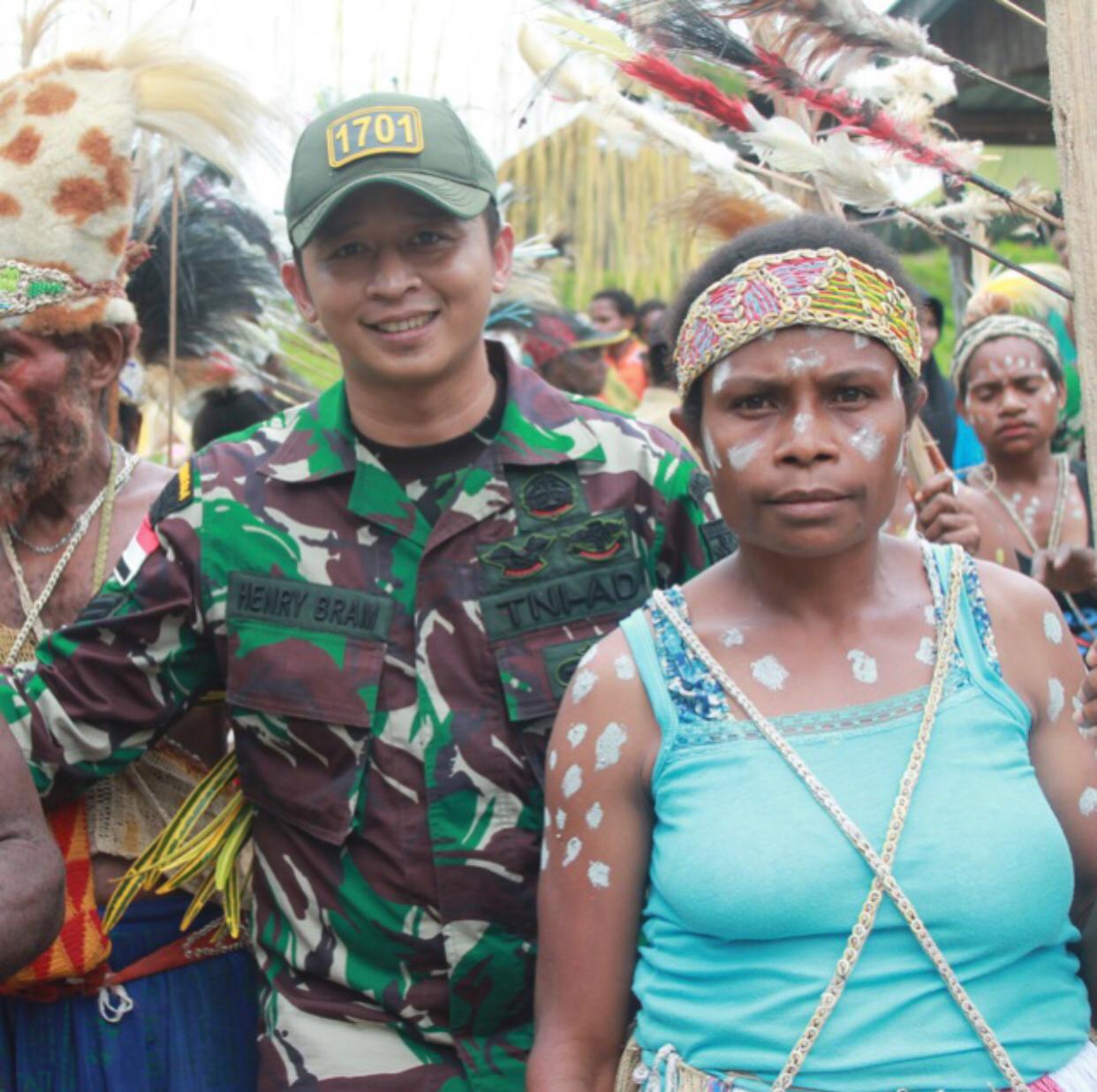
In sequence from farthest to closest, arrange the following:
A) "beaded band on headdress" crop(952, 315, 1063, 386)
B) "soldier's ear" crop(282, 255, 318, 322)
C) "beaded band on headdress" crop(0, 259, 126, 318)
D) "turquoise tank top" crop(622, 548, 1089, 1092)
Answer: "beaded band on headdress" crop(952, 315, 1063, 386)
"beaded band on headdress" crop(0, 259, 126, 318)
"soldier's ear" crop(282, 255, 318, 322)
"turquoise tank top" crop(622, 548, 1089, 1092)

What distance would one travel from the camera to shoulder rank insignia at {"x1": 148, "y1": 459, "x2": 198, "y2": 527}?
2686 mm

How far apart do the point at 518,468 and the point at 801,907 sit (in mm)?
1088

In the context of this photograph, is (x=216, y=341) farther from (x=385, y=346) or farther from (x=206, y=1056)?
(x=206, y=1056)

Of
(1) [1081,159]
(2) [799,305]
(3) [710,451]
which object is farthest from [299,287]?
(1) [1081,159]

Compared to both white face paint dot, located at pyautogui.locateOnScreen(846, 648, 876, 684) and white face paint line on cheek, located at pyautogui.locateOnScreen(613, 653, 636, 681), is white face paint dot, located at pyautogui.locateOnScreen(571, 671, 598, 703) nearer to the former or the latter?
white face paint line on cheek, located at pyautogui.locateOnScreen(613, 653, 636, 681)

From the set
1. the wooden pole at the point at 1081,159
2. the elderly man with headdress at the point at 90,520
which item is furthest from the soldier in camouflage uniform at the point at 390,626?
the wooden pole at the point at 1081,159

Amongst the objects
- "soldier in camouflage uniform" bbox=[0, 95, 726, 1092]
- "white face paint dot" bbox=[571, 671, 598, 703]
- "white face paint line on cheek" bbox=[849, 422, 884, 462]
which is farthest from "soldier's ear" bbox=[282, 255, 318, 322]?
"white face paint line on cheek" bbox=[849, 422, 884, 462]

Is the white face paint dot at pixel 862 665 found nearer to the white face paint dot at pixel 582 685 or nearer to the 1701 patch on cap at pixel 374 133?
the white face paint dot at pixel 582 685

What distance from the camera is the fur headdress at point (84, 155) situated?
10.0 ft

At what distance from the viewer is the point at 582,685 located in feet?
6.86

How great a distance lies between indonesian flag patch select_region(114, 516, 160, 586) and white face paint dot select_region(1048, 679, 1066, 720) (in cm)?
151

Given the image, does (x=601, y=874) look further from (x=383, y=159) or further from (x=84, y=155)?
(x=84, y=155)

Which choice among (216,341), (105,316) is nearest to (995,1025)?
(105,316)

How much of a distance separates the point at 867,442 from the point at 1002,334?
3447 mm
